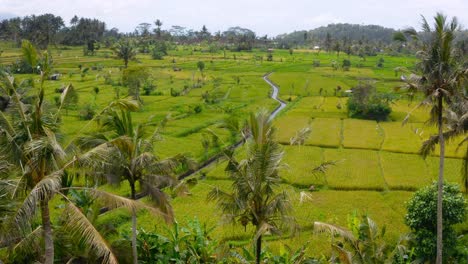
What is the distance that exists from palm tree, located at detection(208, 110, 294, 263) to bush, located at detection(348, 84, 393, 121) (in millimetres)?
33817

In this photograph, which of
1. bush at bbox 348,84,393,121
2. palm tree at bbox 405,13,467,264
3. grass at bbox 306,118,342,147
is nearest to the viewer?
palm tree at bbox 405,13,467,264

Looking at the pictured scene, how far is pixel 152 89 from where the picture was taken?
175ft

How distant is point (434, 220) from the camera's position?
16.2 metres

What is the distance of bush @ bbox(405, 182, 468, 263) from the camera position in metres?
16.0

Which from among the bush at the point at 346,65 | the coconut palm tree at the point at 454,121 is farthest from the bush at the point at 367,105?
the bush at the point at 346,65

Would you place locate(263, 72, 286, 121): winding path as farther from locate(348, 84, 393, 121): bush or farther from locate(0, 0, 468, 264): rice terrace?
locate(348, 84, 393, 121): bush

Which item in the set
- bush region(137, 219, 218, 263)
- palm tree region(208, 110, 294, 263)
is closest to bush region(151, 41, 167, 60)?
bush region(137, 219, 218, 263)

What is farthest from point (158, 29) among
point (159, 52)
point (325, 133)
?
point (325, 133)

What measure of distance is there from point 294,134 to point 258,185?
1022 inches

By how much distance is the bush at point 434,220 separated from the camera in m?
16.0

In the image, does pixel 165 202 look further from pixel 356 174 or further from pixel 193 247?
pixel 356 174

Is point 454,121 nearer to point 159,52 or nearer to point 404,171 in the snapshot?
point 404,171

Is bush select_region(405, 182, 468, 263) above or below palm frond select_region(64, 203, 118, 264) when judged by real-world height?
below

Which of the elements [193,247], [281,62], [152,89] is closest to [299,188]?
[193,247]
